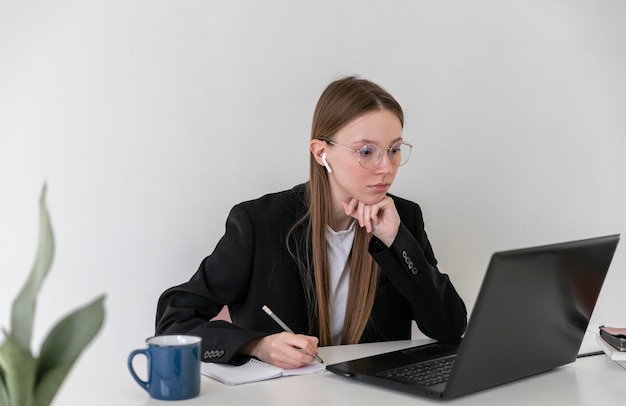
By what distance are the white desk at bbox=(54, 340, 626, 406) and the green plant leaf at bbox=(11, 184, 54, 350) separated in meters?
0.64

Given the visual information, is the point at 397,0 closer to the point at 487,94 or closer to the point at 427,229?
the point at 487,94

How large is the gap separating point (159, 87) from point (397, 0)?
0.86 metres

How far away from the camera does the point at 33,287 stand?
729 mm

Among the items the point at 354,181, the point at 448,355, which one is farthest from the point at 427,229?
the point at 448,355

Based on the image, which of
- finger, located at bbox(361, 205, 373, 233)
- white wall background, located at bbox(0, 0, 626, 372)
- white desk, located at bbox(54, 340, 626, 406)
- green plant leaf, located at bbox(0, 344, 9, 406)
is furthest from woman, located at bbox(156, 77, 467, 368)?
green plant leaf, located at bbox(0, 344, 9, 406)

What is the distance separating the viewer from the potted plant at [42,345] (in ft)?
2.38

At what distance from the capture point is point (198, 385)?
4.60 feet

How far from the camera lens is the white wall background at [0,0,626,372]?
217 centimetres

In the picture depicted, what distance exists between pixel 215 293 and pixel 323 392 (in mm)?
679

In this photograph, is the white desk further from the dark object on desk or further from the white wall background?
the white wall background

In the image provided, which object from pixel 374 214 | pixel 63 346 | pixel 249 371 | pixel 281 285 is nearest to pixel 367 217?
pixel 374 214

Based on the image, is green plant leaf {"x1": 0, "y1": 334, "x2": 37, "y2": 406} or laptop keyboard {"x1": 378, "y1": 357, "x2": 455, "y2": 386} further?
laptop keyboard {"x1": 378, "y1": 357, "x2": 455, "y2": 386}

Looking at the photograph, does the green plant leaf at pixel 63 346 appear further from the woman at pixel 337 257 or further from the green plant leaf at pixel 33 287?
the woman at pixel 337 257

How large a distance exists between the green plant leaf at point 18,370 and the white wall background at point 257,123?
1.47 m
